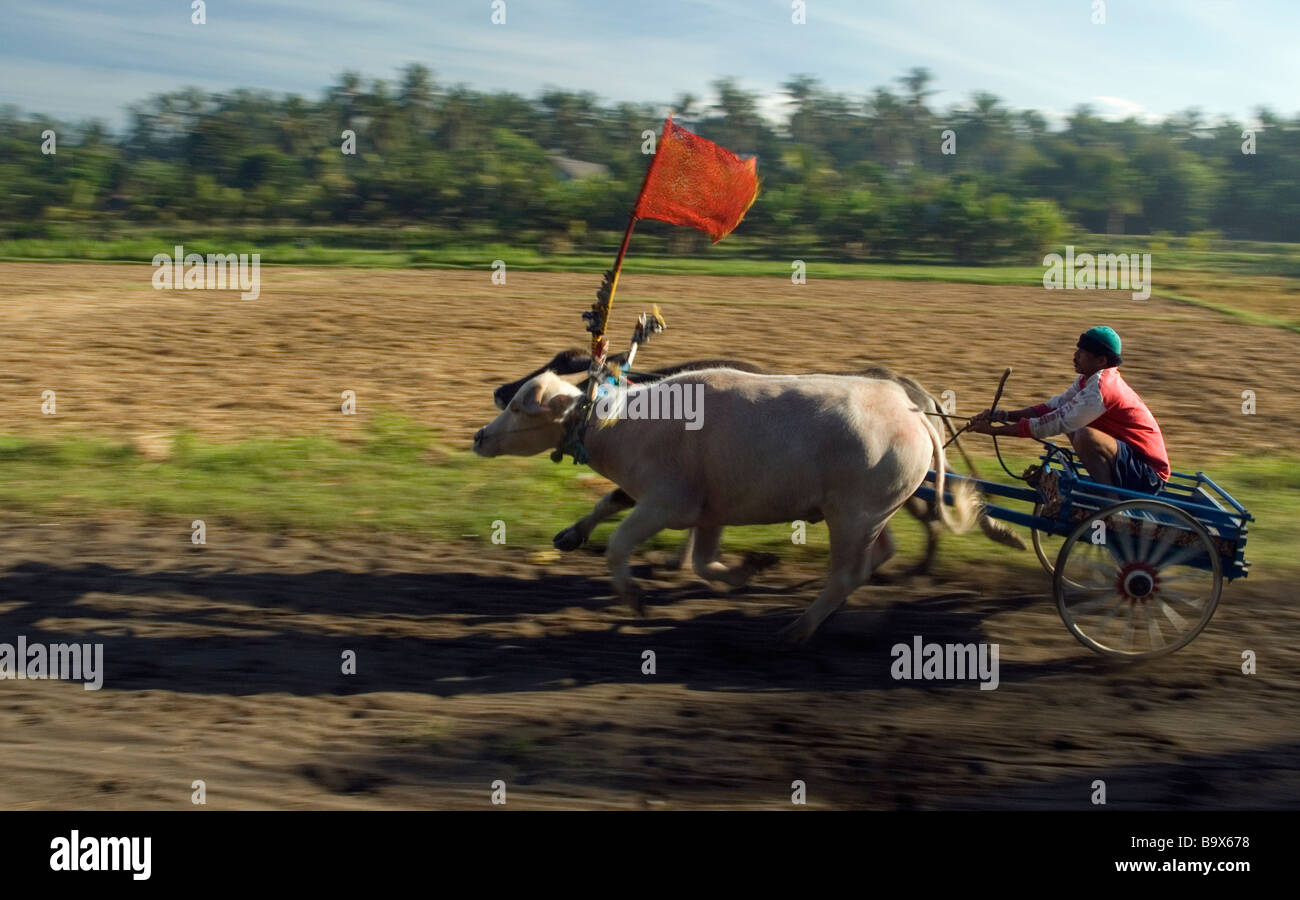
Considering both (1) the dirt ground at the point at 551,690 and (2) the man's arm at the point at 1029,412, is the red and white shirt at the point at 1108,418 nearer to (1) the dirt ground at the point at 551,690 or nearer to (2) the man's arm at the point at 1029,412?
(2) the man's arm at the point at 1029,412

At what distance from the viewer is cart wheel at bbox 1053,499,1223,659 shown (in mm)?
5750

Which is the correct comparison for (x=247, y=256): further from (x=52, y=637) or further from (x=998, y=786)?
(x=998, y=786)

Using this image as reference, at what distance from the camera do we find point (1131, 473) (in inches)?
239

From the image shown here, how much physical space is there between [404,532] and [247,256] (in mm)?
15654

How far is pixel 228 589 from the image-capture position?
665 centimetres

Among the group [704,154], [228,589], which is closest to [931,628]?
[704,154]

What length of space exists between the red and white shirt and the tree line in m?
12.9

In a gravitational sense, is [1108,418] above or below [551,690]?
above

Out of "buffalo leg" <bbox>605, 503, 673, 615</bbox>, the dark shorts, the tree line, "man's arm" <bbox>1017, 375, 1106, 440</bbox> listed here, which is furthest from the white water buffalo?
the tree line

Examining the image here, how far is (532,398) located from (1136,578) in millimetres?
3299

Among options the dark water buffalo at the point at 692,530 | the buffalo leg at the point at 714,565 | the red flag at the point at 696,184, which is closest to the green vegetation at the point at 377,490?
the dark water buffalo at the point at 692,530

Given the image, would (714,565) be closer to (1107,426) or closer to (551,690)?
(551,690)

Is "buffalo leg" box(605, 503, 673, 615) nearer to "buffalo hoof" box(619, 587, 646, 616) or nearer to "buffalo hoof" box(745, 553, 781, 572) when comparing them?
→ "buffalo hoof" box(619, 587, 646, 616)

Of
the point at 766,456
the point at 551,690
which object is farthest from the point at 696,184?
the point at 551,690
